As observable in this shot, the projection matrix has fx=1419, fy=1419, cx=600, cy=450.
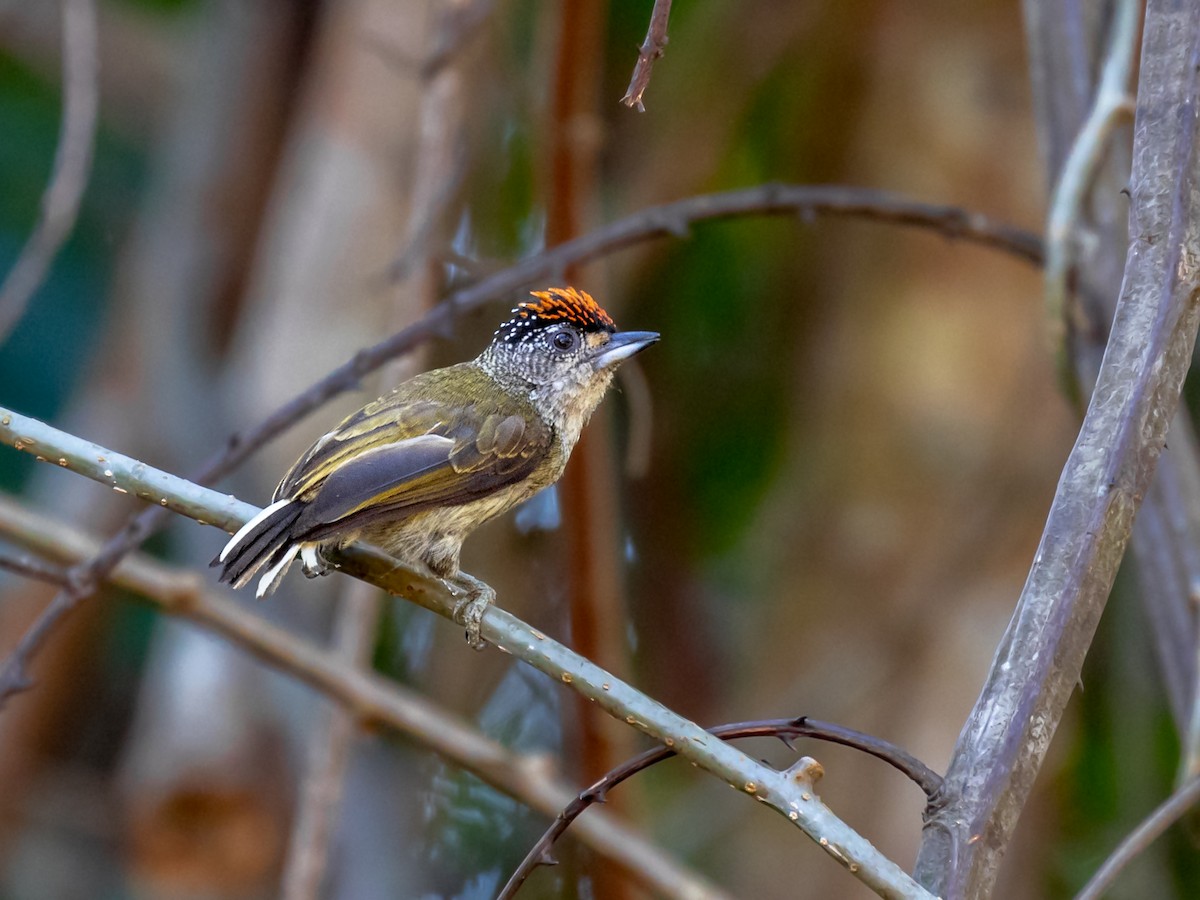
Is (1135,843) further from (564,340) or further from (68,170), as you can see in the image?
(68,170)

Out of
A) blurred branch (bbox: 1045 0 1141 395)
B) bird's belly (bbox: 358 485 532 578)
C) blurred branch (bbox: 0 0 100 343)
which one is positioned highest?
blurred branch (bbox: 1045 0 1141 395)

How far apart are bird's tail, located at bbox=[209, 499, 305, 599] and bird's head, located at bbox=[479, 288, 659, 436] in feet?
3.38

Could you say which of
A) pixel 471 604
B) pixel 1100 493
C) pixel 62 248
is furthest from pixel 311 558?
pixel 62 248

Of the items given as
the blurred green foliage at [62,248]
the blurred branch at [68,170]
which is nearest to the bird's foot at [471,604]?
the blurred branch at [68,170]

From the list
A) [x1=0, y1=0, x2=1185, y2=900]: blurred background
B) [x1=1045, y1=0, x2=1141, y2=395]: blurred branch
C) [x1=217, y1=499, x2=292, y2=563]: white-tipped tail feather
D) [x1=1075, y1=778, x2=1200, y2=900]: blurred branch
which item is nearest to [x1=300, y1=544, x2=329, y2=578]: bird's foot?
[x1=217, y1=499, x2=292, y2=563]: white-tipped tail feather

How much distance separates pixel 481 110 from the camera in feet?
21.4

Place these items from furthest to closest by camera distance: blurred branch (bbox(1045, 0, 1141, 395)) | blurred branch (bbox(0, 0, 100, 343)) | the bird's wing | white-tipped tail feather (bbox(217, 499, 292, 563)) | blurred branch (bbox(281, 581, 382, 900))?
1. blurred branch (bbox(281, 581, 382, 900))
2. blurred branch (bbox(0, 0, 100, 343))
3. blurred branch (bbox(1045, 0, 1141, 395))
4. the bird's wing
5. white-tipped tail feather (bbox(217, 499, 292, 563))

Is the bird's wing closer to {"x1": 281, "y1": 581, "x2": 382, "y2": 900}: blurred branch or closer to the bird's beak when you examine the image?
the bird's beak

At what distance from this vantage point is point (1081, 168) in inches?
138

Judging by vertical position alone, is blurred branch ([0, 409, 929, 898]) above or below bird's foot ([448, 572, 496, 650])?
below

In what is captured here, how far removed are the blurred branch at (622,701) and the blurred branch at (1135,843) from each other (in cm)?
42

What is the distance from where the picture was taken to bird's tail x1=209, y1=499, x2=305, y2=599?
2.62 metres

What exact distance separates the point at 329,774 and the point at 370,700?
0.76 feet

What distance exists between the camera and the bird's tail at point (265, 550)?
8.60 ft
